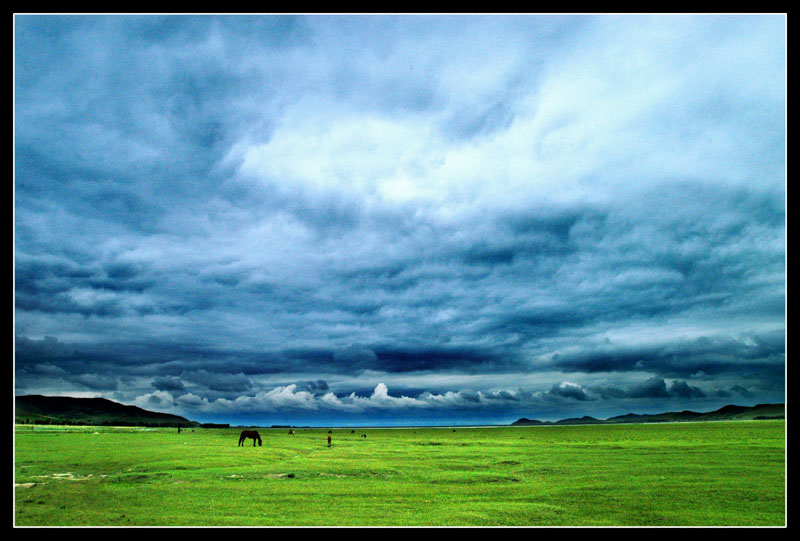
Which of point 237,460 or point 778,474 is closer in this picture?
point 778,474

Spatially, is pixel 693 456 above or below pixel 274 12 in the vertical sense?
below

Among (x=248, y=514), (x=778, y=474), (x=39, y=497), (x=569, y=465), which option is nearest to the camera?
(x=248, y=514)

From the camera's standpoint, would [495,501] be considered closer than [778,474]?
Yes

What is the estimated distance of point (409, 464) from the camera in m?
34.7

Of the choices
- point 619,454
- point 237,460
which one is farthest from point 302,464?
point 619,454

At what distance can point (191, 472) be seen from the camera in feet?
94.8

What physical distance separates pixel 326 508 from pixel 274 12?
18748 mm
